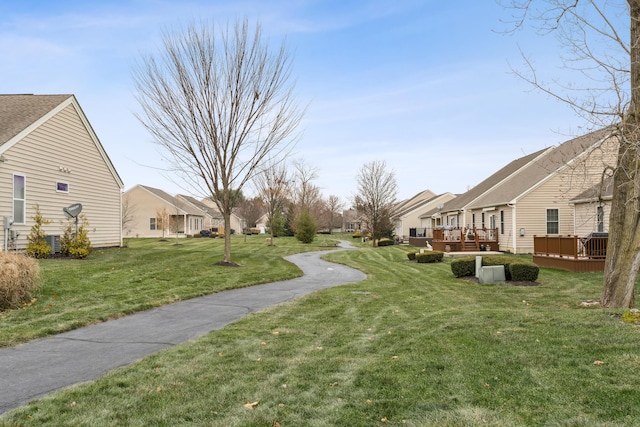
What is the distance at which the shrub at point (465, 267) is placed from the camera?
16.8 meters

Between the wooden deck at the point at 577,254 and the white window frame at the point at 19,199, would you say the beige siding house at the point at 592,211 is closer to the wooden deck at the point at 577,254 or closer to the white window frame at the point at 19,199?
the wooden deck at the point at 577,254

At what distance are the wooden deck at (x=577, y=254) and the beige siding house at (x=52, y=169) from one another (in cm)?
2096

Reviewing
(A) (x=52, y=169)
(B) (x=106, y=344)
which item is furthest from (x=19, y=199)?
(B) (x=106, y=344)

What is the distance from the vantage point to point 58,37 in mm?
14078

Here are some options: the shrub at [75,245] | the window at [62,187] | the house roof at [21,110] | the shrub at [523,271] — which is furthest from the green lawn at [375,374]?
the window at [62,187]

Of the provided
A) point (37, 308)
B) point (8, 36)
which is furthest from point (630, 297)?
point (8, 36)

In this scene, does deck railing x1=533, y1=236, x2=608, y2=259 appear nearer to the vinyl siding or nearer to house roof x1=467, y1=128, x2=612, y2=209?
the vinyl siding

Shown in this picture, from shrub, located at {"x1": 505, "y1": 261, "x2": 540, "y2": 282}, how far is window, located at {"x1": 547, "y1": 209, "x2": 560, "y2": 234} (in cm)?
1461

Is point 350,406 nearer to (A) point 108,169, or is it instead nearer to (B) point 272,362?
(B) point 272,362

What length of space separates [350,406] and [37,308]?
7079mm

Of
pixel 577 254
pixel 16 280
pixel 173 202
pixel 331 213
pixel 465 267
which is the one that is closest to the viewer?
pixel 16 280

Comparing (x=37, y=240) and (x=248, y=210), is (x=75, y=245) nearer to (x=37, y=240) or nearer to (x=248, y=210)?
(x=37, y=240)

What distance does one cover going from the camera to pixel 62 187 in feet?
62.6

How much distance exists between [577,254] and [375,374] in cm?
1676
